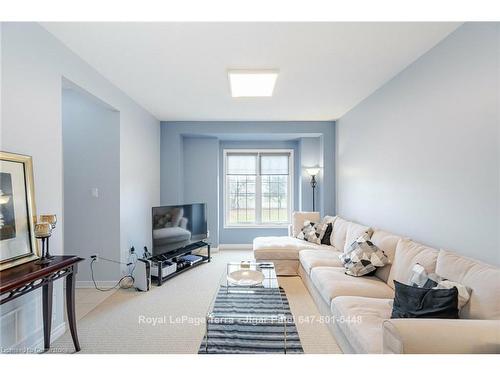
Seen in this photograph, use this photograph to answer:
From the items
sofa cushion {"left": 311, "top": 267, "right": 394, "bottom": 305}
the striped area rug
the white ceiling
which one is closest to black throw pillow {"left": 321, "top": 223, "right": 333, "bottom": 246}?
sofa cushion {"left": 311, "top": 267, "right": 394, "bottom": 305}

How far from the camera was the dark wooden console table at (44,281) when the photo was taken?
152cm

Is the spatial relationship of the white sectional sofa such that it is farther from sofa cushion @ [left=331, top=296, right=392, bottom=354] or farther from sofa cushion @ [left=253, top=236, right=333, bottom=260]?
sofa cushion @ [left=253, top=236, right=333, bottom=260]

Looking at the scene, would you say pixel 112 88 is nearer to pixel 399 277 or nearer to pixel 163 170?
pixel 163 170

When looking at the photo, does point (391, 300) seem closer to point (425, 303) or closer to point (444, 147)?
point (425, 303)

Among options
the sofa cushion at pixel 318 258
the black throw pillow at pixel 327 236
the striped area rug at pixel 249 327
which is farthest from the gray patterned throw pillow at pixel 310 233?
the striped area rug at pixel 249 327

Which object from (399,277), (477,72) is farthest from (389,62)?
(399,277)

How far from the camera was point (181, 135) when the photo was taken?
5.13 meters

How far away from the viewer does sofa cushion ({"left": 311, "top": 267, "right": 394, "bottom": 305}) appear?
2.26m

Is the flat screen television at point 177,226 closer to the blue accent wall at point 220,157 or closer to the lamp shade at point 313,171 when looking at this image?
the blue accent wall at point 220,157

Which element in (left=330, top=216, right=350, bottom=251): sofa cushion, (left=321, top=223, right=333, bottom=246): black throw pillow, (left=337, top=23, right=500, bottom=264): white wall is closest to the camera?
(left=337, top=23, right=500, bottom=264): white wall

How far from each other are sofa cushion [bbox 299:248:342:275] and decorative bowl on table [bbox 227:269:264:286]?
687 mm

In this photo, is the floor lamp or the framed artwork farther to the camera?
the floor lamp

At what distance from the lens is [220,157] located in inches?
228

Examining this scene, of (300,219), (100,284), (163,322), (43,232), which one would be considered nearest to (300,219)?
(300,219)
